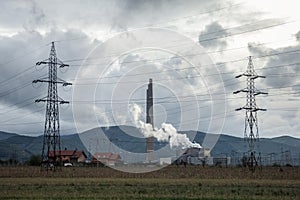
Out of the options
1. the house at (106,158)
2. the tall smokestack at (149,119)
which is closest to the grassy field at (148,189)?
the tall smokestack at (149,119)

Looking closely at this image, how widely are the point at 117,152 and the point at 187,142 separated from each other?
48544mm

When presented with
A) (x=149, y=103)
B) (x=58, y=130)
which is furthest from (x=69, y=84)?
(x=149, y=103)

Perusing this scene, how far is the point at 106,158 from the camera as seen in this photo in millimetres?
176875

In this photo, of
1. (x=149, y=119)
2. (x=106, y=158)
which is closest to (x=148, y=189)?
(x=149, y=119)

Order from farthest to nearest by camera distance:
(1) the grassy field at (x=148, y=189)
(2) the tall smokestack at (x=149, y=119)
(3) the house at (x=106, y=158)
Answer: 1. (3) the house at (x=106, y=158)
2. (2) the tall smokestack at (x=149, y=119)
3. (1) the grassy field at (x=148, y=189)

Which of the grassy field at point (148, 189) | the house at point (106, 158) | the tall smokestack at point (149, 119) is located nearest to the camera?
the grassy field at point (148, 189)

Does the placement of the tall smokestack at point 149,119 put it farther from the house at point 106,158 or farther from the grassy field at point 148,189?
the grassy field at point 148,189

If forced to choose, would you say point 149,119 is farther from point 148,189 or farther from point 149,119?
point 148,189

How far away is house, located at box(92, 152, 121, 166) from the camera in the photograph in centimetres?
16735

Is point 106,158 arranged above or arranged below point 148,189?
below

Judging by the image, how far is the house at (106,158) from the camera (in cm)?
16735

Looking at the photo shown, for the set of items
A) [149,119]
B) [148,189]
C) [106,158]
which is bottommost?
[106,158]

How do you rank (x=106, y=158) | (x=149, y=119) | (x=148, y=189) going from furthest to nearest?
1. (x=106, y=158)
2. (x=149, y=119)
3. (x=148, y=189)

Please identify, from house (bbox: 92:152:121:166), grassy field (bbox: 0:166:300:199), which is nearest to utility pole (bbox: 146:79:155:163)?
house (bbox: 92:152:121:166)
